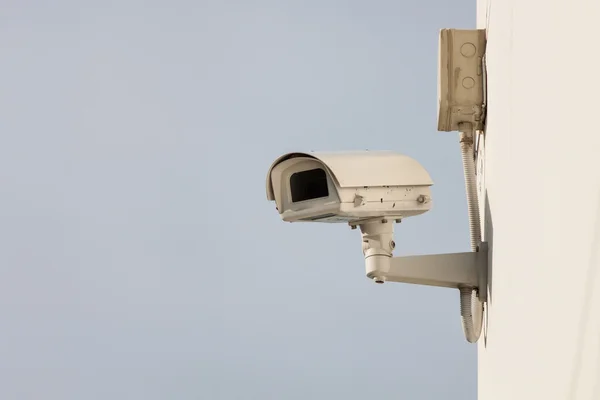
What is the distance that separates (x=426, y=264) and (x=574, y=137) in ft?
10.4

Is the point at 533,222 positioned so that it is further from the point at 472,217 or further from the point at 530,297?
the point at 472,217

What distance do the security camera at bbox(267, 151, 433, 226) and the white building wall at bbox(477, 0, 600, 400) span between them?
50 cm

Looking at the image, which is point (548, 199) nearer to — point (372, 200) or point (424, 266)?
point (372, 200)

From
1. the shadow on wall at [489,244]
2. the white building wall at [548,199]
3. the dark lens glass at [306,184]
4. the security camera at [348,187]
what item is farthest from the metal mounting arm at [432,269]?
the white building wall at [548,199]

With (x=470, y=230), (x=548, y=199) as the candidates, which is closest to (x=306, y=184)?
(x=470, y=230)

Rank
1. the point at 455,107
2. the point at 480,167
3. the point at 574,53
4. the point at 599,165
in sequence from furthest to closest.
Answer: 1. the point at 480,167
2. the point at 455,107
3. the point at 574,53
4. the point at 599,165

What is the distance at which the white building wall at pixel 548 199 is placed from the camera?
7.92 feet

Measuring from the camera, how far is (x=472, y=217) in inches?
223

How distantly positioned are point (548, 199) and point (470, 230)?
8.83 feet

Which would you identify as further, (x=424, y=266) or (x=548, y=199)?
(x=424, y=266)

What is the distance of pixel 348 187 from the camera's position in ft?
16.9

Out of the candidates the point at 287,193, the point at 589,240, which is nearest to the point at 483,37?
the point at 287,193

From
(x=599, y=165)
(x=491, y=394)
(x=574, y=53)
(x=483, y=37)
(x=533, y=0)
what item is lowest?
(x=491, y=394)

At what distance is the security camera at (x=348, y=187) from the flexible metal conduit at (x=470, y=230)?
403mm
